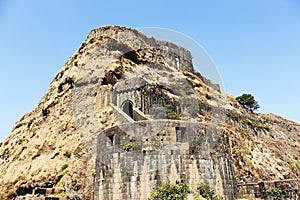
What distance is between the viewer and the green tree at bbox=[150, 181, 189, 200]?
40.2 feet

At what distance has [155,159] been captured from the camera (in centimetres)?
1291

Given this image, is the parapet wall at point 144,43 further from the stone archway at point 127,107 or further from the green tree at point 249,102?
the green tree at point 249,102

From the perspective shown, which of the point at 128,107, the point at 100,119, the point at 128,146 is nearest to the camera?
the point at 128,146

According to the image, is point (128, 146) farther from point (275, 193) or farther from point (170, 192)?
point (275, 193)

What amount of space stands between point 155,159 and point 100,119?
48.5ft

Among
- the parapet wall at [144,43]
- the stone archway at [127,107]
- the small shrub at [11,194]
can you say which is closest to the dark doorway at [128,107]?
the stone archway at [127,107]

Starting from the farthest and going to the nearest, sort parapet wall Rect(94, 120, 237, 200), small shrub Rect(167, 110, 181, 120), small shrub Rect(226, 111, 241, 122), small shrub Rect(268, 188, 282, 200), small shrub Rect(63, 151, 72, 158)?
small shrub Rect(226, 111, 241, 122), small shrub Rect(167, 110, 181, 120), small shrub Rect(63, 151, 72, 158), small shrub Rect(268, 188, 282, 200), parapet wall Rect(94, 120, 237, 200)

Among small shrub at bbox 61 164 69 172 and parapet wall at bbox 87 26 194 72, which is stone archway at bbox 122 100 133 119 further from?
parapet wall at bbox 87 26 194 72

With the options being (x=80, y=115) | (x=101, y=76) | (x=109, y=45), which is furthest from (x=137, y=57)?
(x=80, y=115)

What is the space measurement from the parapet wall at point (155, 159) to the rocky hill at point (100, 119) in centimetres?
246

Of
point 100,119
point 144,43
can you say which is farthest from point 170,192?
point 144,43

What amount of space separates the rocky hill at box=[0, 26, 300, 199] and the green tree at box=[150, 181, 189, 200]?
4429 mm

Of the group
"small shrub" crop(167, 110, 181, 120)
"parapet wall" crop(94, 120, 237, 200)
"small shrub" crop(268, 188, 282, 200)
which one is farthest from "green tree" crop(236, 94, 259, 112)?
"parapet wall" crop(94, 120, 237, 200)

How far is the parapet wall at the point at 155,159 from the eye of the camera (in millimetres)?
12758
